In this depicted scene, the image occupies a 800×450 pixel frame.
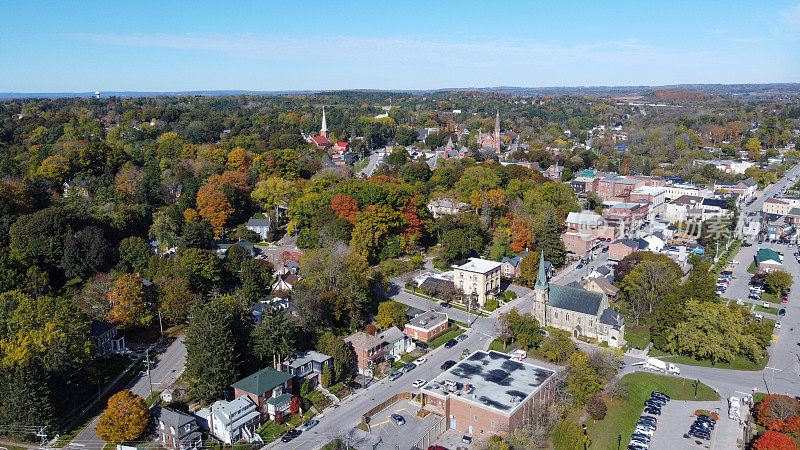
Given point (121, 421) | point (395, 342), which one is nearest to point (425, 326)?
point (395, 342)

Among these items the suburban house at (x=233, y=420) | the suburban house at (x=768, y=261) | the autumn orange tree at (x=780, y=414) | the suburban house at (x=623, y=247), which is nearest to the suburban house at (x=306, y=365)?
the suburban house at (x=233, y=420)

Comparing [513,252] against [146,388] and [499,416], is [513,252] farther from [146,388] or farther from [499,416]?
[146,388]

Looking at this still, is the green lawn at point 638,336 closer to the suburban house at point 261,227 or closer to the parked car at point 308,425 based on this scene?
the parked car at point 308,425

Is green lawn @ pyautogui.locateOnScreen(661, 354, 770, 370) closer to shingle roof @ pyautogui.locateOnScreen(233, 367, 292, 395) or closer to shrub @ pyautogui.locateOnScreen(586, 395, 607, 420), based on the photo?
shrub @ pyautogui.locateOnScreen(586, 395, 607, 420)

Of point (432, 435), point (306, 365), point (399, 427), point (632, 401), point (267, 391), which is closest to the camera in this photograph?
point (432, 435)

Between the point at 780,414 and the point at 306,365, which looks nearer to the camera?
the point at 780,414

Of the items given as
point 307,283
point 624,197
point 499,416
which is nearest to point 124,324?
point 307,283

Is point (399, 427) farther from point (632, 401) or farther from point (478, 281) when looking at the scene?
point (478, 281)
